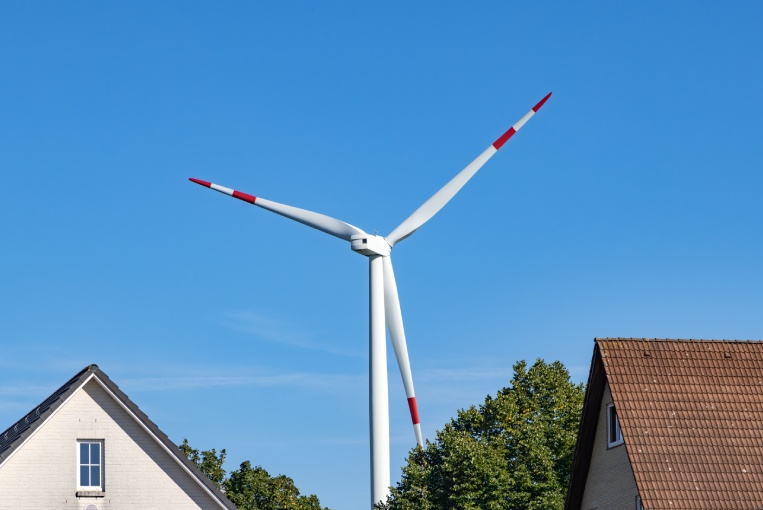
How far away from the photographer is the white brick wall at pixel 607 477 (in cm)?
4725

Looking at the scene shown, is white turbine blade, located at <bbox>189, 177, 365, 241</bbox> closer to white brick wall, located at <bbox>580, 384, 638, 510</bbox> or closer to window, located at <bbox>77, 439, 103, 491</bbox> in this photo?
white brick wall, located at <bbox>580, 384, 638, 510</bbox>

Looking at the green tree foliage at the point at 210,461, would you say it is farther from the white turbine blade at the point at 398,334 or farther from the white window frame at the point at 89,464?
the white window frame at the point at 89,464

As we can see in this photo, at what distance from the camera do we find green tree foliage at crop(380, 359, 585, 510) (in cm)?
7019

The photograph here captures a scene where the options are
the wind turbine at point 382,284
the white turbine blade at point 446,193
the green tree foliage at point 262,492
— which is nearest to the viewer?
the wind turbine at point 382,284

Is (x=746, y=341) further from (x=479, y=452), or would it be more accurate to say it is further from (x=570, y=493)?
Answer: (x=479, y=452)

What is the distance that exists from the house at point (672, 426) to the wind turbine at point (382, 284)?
2608 cm

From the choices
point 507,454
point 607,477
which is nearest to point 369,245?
point 507,454

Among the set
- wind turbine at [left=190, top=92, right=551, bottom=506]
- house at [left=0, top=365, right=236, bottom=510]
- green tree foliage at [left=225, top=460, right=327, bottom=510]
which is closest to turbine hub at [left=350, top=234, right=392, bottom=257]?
wind turbine at [left=190, top=92, right=551, bottom=506]

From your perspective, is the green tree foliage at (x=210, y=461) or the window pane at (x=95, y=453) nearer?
the window pane at (x=95, y=453)

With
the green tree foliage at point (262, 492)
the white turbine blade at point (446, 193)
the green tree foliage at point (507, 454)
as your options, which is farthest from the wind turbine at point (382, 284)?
the green tree foliage at point (262, 492)

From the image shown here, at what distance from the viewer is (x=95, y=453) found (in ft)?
152

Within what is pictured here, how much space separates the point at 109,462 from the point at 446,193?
36.9 metres

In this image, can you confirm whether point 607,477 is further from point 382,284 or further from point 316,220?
point 316,220

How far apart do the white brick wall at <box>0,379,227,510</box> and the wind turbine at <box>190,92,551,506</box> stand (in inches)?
1169
